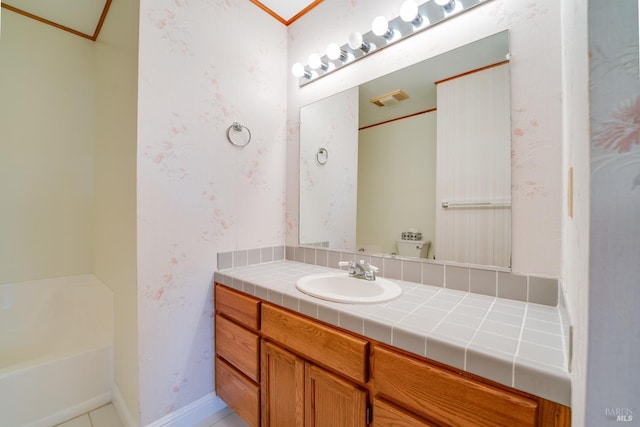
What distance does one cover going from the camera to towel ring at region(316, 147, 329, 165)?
1759 mm

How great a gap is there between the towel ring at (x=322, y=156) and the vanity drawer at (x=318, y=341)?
3.31 feet

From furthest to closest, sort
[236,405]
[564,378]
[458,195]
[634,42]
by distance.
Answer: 1. [236,405]
2. [458,195]
3. [564,378]
4. [634,42]

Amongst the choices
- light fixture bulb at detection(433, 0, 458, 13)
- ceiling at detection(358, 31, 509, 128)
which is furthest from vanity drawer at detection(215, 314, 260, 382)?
light fixture bulb at detection(433, 0, 458, 13)

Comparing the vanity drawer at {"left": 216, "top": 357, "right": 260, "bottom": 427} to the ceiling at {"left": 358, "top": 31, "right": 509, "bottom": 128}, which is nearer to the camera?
the ceiling at {"left": 358, "top": 31, "right": 509, "bottom": 128}

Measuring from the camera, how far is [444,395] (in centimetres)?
70

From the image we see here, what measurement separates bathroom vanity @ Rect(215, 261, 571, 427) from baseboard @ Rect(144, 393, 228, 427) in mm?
84

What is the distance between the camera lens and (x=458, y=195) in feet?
3.87

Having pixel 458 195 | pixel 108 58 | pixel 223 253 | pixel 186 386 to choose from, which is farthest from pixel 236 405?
pixel 108 58

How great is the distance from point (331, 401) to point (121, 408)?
1379mm

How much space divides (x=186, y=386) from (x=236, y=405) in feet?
0.99

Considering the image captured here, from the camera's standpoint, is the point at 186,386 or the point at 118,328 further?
the point at 118,328

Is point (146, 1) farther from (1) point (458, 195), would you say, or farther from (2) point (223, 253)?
(1) point (458, 195)

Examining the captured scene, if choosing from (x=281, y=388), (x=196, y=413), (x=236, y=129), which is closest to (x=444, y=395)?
(x=281, y=388)

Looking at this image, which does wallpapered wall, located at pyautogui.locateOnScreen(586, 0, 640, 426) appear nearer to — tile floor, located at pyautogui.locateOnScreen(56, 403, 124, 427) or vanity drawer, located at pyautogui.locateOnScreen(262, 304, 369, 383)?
vanity drawer, located at pyautogui.locateOnScreen(262, 304, 369, 383)
